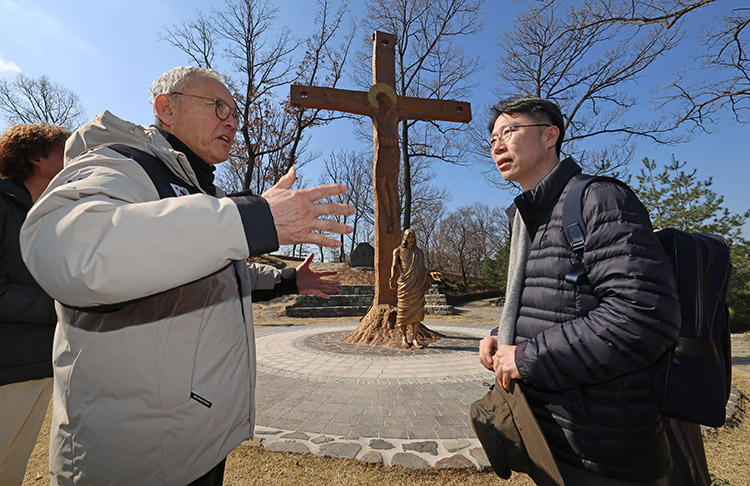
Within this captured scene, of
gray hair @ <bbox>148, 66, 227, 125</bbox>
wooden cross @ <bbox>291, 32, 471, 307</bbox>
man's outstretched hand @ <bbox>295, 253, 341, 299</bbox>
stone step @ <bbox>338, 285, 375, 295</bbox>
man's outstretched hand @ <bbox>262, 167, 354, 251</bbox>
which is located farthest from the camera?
stone step @ <bbox>338, 285, 375, 295</bbox>

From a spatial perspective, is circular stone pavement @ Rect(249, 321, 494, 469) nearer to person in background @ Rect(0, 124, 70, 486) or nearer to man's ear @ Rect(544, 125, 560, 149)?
person in background @ Rect(0, 124, 70, 486)

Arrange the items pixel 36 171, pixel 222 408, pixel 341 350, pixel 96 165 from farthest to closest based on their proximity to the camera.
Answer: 1. pixel 341 350
2. pixel 36 171
3. pixel 222 408
4. pixel 96 165

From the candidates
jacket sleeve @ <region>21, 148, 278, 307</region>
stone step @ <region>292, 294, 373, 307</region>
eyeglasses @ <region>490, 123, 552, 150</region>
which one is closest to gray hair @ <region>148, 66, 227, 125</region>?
jacket sleeve @ <region>21, 148, 278, 307</region>

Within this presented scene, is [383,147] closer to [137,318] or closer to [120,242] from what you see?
[137,318]

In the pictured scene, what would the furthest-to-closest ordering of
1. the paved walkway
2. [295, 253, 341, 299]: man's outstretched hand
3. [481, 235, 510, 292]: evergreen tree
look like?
[481, 235, 510, 292]: evergreen tree
the paved walkway
[295, 253, 341, 299]: man's outstretched hand

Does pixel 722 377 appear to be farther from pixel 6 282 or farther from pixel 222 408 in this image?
pixel 6 282

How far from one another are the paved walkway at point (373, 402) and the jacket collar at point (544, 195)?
2074mm

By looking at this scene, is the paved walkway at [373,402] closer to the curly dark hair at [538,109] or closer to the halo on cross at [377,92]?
the curly dark hair at [538,109]

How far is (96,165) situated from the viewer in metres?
1.03

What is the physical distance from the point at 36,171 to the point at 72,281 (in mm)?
2086

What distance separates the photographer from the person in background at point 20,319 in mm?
1846

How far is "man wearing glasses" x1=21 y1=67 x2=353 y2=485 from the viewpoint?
83 cm

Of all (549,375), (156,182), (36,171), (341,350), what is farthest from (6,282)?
(341,350)

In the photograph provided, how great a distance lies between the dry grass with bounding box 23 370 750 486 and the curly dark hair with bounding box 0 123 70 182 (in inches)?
90.8
